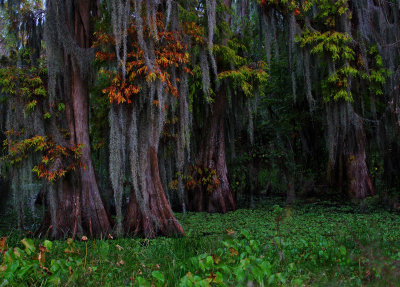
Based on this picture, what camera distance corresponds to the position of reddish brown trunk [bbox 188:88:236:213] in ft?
30.0

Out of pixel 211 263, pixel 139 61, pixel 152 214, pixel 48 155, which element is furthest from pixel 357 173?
pixel 211 263

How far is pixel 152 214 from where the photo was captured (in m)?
6.12

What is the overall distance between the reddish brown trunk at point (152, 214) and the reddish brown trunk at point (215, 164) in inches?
117

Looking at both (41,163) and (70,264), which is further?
(41,163)

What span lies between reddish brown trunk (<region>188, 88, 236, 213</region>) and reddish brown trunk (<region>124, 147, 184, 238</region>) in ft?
9.72

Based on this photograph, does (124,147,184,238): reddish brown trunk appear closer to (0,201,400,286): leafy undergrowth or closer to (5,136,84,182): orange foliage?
(5,136,84,182): orange foliage

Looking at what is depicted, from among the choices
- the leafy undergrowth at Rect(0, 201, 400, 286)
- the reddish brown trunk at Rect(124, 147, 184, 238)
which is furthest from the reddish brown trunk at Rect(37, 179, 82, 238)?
the leafy undergrowth at Rect(0, 201, 400, 286)

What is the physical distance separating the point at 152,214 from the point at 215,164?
140 inches

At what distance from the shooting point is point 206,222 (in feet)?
24.3

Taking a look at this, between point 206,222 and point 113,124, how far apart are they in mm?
2876

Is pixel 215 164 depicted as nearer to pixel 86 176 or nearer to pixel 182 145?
pixel 182 145

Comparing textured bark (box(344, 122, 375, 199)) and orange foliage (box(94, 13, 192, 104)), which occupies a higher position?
orange foliage (box(94, 13, 192, 104))

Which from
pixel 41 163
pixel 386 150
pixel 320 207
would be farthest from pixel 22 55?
pixel 386 150

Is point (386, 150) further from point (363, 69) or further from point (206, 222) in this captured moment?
point (206, 222)
